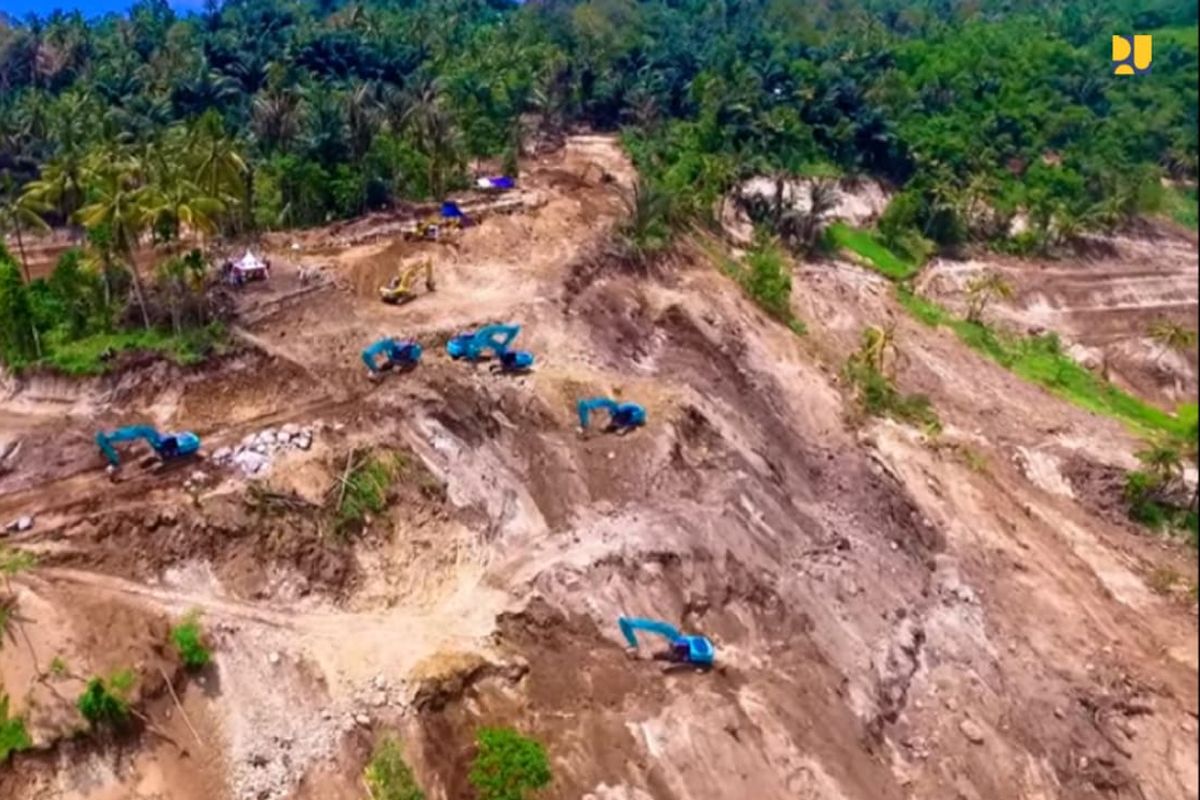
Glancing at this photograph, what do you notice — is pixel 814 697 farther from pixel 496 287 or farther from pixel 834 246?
pixel 834 246

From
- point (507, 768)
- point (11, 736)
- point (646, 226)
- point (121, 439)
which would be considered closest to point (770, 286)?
point (646, 226)

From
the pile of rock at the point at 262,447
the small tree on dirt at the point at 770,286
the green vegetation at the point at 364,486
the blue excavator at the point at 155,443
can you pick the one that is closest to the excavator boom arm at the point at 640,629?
the green vegetation at the point at 364,486

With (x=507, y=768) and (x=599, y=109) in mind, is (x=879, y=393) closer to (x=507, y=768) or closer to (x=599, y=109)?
(x=507, y=768)

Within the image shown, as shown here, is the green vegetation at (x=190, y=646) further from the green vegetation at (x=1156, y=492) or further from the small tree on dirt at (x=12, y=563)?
the green vegetation at (x=1156, y=492)

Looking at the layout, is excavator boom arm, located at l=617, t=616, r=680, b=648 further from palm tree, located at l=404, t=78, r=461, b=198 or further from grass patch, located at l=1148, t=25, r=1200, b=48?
palm tree, located at l=404, t=78, r=461, b=198

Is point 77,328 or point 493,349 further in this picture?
point 493,349
